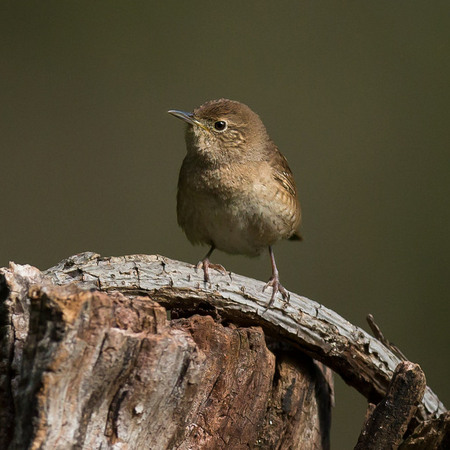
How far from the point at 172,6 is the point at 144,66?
1.97 feet

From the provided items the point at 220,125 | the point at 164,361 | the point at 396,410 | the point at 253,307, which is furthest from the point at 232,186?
the point at 164,361

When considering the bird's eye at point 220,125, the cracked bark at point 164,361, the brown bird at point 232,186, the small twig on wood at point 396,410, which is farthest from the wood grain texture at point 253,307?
the bird's eye at point 220,125

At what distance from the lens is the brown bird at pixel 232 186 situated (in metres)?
3.42

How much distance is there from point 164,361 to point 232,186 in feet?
4.86

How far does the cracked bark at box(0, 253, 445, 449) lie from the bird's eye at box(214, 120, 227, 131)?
1.09 metres

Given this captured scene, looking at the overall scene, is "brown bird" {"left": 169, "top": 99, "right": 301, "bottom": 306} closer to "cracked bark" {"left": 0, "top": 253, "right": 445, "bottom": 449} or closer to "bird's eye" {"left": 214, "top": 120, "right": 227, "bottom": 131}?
"bird's eye" {"left": 214, "top": 120, "right": 227, "bottom": 131}

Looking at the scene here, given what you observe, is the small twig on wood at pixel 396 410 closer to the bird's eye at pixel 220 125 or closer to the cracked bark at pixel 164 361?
the cracked bark at pixel 164 361

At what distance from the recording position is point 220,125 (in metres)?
3.57

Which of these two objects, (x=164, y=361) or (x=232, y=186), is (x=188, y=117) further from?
(x=164, y=361)

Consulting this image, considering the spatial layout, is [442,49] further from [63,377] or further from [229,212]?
[63,377]

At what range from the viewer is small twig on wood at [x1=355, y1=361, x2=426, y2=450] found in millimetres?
2473

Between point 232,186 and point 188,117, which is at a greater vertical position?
point 188,117

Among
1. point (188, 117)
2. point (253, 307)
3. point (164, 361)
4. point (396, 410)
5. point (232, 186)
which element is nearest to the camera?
point (164, 361)

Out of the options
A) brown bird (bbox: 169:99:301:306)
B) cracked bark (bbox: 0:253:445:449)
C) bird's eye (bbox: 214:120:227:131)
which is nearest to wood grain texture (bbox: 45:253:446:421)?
cracked bark (bbox: 0:253:445:449)
